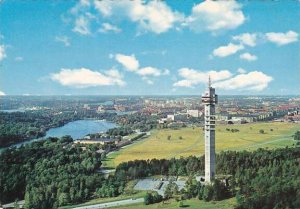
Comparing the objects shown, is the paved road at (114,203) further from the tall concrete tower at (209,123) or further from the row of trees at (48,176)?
the tall concrete tower at (209,123)

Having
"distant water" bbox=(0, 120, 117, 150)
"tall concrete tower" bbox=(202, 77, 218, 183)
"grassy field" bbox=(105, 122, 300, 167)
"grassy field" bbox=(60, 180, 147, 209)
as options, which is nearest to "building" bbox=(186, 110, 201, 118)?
"grassy field" bbox=(105, 122, 300, 167)

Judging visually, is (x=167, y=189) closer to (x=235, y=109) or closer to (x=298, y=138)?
(x=298, y=138)

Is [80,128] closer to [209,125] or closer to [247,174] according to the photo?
[209,125]

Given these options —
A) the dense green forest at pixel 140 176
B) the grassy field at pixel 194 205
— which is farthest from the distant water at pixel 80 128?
the grassy field at pixel 194 205

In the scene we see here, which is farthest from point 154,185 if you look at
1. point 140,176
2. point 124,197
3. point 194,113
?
point 194,113

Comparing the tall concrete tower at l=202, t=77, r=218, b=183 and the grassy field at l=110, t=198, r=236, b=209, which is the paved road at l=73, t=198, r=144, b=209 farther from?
the tall concrete tower at l=202, t=77, r=218, b=183

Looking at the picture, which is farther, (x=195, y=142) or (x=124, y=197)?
(x=195, y=142)

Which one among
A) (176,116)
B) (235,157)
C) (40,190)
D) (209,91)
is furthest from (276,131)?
(40,190)
